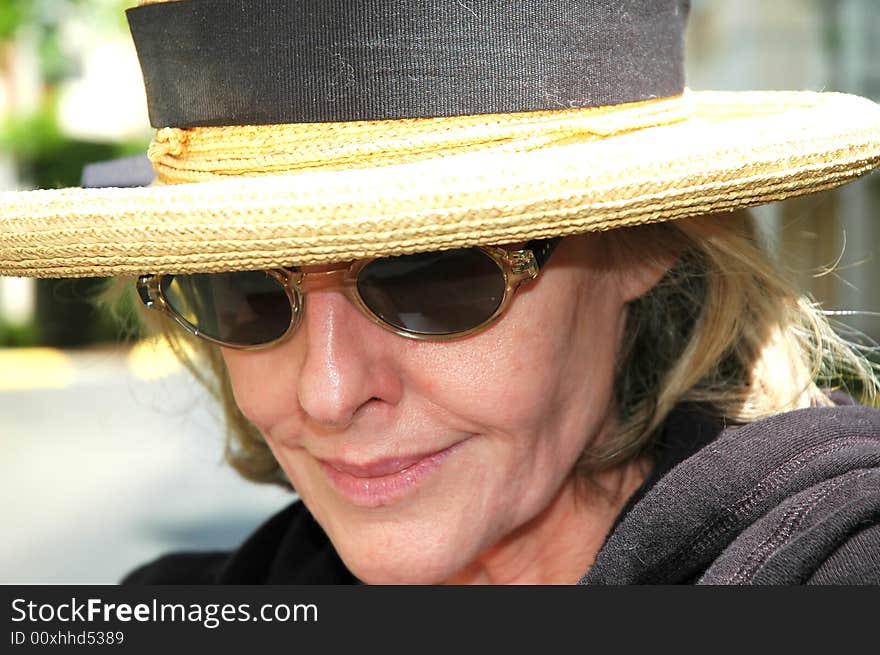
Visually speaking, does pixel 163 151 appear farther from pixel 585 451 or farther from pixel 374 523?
pixel 585 451

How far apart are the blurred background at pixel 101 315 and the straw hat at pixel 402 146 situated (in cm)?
164

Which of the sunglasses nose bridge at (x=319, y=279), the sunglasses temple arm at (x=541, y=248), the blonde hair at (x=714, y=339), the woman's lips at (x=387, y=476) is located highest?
the sunglasses temple arm at (x=541, y=248)

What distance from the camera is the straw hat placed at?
1.33 metres

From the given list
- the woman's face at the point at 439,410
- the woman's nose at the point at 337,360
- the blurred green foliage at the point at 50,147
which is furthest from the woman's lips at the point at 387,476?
the blurred green foliage at the point at 50,147

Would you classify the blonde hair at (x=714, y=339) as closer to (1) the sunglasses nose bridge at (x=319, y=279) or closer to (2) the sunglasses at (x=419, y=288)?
(2) the sunglasses at (x=419, y=288)

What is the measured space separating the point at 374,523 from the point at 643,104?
0.79m

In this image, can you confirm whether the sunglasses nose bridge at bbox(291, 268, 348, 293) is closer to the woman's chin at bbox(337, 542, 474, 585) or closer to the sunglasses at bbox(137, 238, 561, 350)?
the sunglasses at bbox(137, 238, 561, 350)

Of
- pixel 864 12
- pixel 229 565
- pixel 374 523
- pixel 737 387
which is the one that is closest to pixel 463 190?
pixel 374 523

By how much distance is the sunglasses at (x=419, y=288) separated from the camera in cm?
156

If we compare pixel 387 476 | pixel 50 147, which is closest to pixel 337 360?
pixel 387 476

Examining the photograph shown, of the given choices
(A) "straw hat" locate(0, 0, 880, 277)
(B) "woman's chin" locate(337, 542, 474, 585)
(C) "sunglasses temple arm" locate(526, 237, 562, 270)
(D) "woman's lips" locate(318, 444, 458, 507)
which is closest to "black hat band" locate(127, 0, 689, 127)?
(A) "straw hat" locate(0, 0, 880, 277)

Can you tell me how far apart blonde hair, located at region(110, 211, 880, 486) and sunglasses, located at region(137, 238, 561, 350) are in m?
0.29

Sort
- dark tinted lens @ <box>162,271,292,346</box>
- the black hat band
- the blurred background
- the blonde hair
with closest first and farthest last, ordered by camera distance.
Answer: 1. the black hat band
2. dark tinted lens @ <box>162,271,292,346</box>
3. the blonde hair
4. the blurred background

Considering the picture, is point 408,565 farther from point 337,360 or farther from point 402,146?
point 402,146
